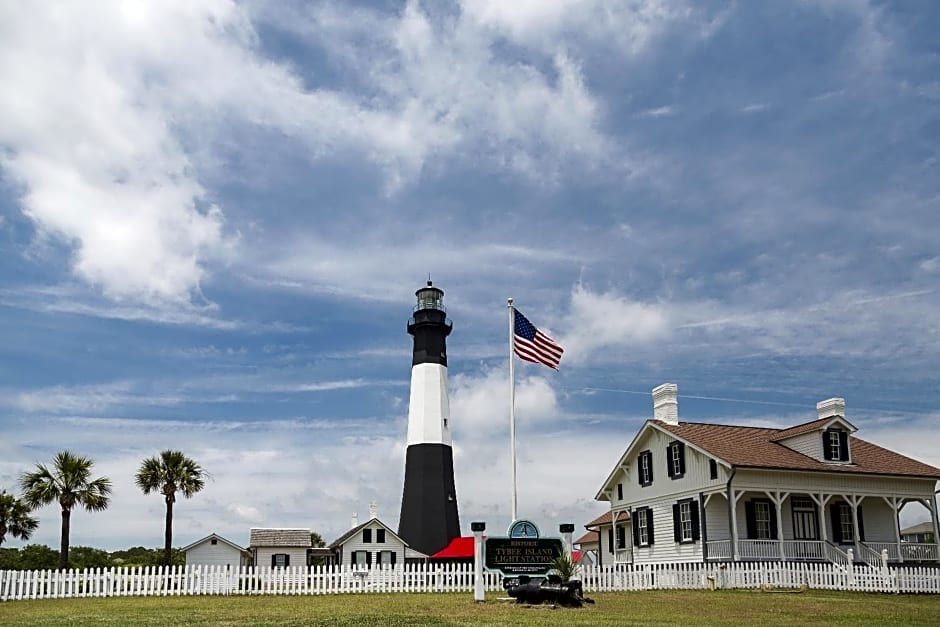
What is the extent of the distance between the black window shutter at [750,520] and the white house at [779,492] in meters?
0.03

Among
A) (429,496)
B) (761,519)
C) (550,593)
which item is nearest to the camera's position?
(550,593)

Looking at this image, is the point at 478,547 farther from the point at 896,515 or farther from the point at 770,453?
the point at 896,515

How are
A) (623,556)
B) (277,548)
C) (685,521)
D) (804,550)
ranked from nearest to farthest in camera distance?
(804,550)
(685,521)
(623,556)
(277,548)

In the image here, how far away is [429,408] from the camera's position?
142 feet

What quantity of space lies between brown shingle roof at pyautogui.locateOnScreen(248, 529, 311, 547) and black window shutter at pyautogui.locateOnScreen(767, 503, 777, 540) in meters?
24.5

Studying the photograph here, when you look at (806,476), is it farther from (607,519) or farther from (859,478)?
(607,519)

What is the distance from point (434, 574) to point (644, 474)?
12256 mm

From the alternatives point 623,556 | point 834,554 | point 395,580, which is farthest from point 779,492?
point 395,580

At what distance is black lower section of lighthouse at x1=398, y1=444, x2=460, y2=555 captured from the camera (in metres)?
43.0

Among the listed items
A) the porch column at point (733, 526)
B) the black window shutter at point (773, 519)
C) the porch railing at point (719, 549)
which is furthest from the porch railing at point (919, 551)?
the porch column at point (733, 526)

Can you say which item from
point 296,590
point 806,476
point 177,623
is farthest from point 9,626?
point 806,476

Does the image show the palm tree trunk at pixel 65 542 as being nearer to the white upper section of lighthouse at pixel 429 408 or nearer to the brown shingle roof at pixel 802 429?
the white upper section of lighthouse at pixel 429 408

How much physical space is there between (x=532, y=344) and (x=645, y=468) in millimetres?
12039

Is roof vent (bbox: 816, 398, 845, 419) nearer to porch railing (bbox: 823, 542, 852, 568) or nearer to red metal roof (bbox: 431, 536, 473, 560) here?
porch railing (bbox: 823, 542, 852, 568)
